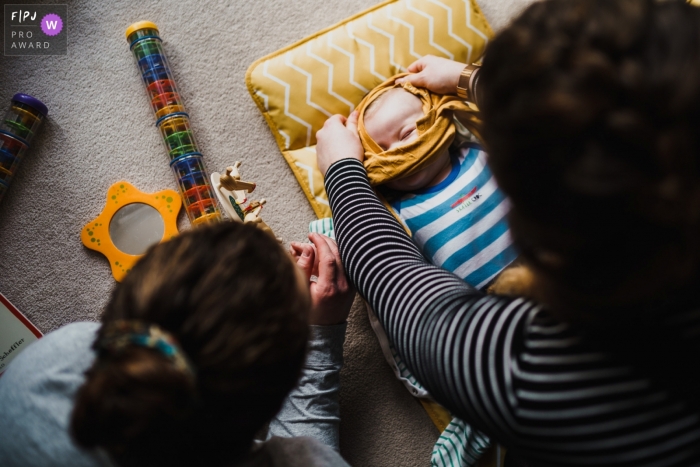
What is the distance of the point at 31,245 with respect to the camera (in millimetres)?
1111

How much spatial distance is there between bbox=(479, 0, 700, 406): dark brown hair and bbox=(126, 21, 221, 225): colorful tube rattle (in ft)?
2.66

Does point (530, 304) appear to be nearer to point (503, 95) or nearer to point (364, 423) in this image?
point (503, 95)

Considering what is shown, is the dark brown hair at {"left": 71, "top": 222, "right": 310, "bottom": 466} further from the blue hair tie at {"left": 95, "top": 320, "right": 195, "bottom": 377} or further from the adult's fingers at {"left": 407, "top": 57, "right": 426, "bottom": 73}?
the adult's fingers at {"left": 407, "top": 57, "right": 426, "bottom": 73}

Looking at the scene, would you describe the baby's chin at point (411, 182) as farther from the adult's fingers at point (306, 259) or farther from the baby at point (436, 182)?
the adult's fingers at point (306, 259)

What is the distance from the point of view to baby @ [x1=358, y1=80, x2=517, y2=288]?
966 mm

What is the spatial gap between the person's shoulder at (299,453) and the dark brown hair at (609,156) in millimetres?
371

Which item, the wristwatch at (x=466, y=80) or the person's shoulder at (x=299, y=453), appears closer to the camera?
the person's shoulder at (x=299, y=453)

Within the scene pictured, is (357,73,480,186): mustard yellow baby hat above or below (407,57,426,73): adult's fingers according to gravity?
below

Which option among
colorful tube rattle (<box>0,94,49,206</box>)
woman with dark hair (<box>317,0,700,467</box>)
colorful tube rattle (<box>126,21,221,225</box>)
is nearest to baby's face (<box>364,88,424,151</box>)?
colorful tube rattle (<box>126,21,221,225</box>)

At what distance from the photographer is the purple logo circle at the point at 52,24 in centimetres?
116

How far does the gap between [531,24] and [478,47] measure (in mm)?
791

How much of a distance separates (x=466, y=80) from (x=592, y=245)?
2.08ft

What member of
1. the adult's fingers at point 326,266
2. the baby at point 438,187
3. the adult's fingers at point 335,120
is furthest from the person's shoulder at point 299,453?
the adult's fingers at point 335,120

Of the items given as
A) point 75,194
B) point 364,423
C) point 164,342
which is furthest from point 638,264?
point 75,194
